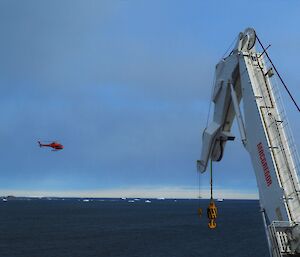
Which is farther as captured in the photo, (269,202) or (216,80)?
(216,80)

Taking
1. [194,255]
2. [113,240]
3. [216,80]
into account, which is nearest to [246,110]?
[216,80]

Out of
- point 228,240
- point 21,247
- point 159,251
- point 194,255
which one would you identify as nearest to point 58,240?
point 21,247

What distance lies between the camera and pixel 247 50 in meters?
12.7

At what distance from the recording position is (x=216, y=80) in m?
14.1

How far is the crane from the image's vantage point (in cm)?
1060

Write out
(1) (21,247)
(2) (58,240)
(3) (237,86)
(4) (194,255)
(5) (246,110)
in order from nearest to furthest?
1. (5) (246,110)
2. (3) (237,86)
3. (4) (194,255)
4. (1) (21,247)
5. (2) (58,240)

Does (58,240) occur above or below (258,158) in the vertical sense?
above

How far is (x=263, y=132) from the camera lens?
11273mm

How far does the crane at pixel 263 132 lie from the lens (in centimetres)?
1060

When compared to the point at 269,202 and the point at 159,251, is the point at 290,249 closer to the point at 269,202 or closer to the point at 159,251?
the point at 269,202

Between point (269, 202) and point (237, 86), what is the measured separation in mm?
4157

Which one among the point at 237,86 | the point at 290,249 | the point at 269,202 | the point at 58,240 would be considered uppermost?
the point at 58,240

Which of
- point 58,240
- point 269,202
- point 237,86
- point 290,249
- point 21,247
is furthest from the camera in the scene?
point 58,240

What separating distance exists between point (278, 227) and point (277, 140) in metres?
2.45
